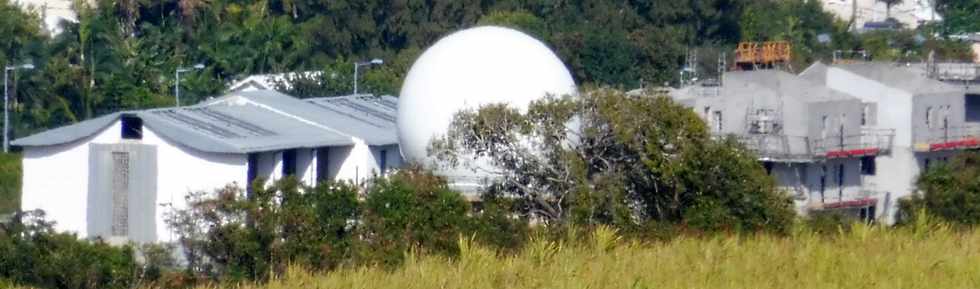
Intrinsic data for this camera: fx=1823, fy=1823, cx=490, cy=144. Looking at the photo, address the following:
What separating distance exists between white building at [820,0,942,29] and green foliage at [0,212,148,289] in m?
68.9

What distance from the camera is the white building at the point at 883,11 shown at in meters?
95.1

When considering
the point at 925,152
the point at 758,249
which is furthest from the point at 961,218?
the point at 758,249

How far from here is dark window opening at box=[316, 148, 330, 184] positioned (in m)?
40.8

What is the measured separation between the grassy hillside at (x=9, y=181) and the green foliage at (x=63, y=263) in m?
16.7

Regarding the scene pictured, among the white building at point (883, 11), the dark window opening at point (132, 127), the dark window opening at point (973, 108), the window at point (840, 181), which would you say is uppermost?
the white building at point (883, 11)

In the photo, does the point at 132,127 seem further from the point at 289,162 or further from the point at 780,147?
the point at 780,147

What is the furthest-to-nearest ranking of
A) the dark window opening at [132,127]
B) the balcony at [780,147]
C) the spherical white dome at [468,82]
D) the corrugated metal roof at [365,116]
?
the balcony at [780,147]
the corrugated metal roof at [365,116]
the dark window opening at [132,127]
the spherical white dome at [468,82]

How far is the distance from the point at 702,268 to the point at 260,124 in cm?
2692

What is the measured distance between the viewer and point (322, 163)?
41.2m

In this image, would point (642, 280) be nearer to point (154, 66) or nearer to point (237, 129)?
point (237, 129)

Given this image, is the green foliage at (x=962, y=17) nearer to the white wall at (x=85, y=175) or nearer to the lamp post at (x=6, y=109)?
the lamp post at (x=6, y=109)

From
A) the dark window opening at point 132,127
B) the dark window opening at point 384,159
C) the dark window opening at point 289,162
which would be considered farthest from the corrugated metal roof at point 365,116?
the dark window opening at point 132,127

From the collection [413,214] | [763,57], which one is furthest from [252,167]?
[763,57]

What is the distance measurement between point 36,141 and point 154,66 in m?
21.7
